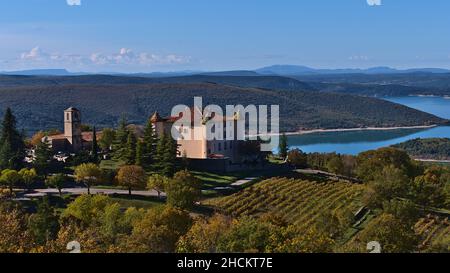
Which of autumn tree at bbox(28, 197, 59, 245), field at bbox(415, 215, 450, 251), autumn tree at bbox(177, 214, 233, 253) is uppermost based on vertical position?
autumn tree at bbox(177, 214, 233, 253)

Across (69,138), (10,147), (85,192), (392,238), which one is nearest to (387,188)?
(392,238)

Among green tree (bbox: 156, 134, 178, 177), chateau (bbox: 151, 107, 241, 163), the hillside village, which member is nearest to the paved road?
the hillside village

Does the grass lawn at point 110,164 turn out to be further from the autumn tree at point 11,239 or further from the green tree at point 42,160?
the autumn tree at point 11,239

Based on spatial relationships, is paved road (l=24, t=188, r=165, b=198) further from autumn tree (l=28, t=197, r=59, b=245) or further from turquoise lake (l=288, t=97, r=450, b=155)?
turquoise lake (l=288, t=97, r=450, b=155)

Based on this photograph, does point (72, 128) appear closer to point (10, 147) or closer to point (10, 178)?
point (10, 147)

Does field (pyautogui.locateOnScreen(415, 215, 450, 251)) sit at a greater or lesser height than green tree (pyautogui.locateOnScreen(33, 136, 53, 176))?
lesser
